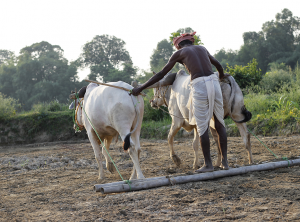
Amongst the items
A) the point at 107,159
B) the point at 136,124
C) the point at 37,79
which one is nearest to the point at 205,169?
the point at 136,124

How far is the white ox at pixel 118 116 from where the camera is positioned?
14.6 ft

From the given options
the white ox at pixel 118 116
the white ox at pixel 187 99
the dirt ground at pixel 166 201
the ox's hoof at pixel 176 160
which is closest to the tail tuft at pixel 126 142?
the white ox at pixel 118 116

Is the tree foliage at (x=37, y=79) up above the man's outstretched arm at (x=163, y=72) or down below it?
above

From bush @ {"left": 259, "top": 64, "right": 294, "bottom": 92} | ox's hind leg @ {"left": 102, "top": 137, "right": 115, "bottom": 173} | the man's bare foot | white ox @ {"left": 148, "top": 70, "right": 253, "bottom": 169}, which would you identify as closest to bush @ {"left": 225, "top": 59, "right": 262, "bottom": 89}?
bush @ {"left": 259, "top": 64, "right": 294, "bottom": 92}

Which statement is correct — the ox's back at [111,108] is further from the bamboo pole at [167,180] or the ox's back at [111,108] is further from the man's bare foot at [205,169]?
the man's bare foot at [205,169]

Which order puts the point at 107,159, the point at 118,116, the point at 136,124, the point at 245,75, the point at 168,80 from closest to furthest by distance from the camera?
the point at 118,116
the point at 136,124
the point at 107,159
the point at 168,80
the point at 245,75

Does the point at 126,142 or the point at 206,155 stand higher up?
the point at 126,142

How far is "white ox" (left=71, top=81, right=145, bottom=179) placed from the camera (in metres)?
4.46

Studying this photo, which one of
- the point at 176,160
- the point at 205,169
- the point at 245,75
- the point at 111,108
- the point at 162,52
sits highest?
the point at 162,52

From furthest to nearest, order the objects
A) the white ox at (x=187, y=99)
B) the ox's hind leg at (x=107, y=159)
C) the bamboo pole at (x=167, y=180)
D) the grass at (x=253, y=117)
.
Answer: the grass at (x=253, y=117) < the ox's hind leg at (x=107, y=159) < the white ox at (x=187, y=99) < the bamboo pole at (x=167, y=180)

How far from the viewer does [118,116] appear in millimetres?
4496

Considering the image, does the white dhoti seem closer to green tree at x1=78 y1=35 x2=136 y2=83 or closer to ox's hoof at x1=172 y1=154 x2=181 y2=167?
ox's hoof at x1=172 y1=154 x2=181 y2=167

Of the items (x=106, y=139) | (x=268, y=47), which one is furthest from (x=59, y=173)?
(x=268, y=47)

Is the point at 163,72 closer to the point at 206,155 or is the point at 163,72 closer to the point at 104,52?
the point at 206,155
